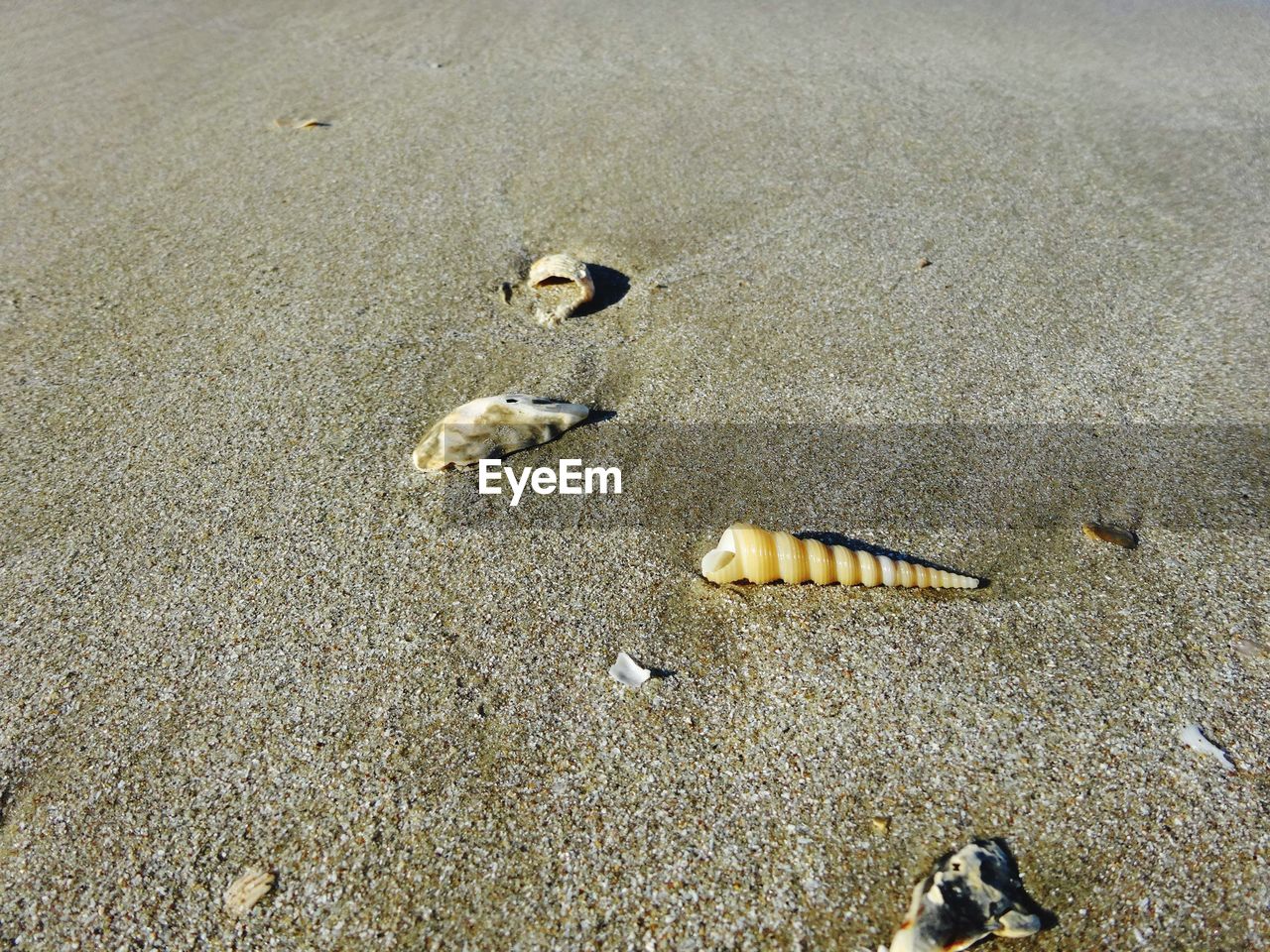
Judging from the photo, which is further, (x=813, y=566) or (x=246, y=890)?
(x=813, y=566)

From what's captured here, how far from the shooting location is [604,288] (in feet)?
10.8

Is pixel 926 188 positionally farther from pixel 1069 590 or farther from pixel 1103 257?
pixel 1069 590

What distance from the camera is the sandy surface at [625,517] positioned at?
5.60 ft

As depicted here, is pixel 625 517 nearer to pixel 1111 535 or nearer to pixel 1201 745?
pixel 1111 535

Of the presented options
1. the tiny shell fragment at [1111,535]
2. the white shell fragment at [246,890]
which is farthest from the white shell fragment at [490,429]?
the tiny shell fragment at [1111,535]

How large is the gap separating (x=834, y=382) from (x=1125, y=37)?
15.0 ft

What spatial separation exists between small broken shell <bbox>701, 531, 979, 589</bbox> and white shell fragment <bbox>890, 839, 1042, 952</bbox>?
700 millimetres

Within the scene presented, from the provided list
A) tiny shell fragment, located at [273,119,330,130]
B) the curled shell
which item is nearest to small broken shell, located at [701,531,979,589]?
the curled shell

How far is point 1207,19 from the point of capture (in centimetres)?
603

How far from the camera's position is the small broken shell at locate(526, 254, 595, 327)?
3.11 m

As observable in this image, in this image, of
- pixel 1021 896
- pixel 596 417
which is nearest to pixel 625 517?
pixel 596 417

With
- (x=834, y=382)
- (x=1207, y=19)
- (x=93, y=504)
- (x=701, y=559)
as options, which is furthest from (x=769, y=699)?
(x=1207, y=19)

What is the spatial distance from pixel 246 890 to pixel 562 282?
7.30 feet

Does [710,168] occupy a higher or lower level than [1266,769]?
higher
